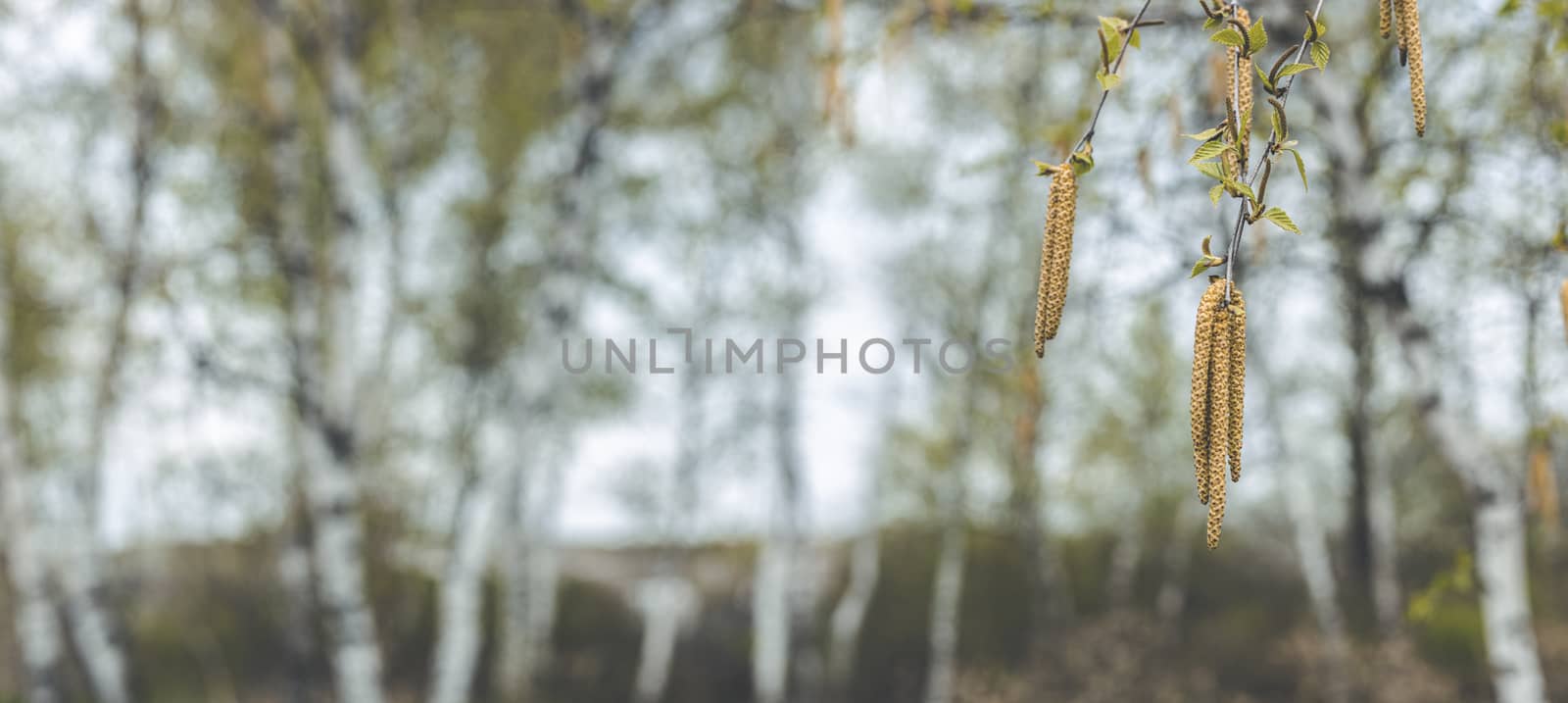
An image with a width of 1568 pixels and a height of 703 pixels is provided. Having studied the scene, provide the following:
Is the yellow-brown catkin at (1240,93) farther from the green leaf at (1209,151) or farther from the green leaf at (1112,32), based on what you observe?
the green leaf at (1112,32)

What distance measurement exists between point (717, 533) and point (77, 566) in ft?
35.1

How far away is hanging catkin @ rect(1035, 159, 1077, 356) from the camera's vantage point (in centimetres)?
146

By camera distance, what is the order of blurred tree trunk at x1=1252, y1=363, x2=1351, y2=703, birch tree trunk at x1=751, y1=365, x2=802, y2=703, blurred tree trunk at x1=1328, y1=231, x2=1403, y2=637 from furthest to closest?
blurred tree trunk at x1=1328, y1=231, x2=1403, y2=637, blurred tree trunk at x1=1252, y1=363, x2=1351, y2=703, birch tree trunk at x1=751, y1=365, x2=802, y2=703

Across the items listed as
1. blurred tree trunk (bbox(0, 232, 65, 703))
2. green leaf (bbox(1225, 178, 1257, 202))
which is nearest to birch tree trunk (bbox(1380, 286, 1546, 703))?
green leaf (bbox(1225, 178, 1257, 202))

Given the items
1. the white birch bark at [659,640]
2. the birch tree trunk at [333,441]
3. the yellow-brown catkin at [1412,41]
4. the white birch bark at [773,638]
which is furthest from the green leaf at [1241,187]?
the white birch bark at [659,640]

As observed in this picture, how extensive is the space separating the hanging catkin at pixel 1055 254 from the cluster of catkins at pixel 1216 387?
0.64ft

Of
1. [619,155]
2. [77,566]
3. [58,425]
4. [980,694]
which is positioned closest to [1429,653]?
[980,694]

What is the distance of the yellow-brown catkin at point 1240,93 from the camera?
1.38 meters

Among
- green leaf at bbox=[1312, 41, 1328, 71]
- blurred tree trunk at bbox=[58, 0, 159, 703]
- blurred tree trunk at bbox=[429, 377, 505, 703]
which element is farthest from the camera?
blurred tree trunk at bbox=[58, 0, 159, 703]

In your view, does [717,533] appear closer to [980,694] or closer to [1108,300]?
[980,694]

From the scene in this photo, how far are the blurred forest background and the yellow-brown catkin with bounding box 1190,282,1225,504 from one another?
81.9 inches

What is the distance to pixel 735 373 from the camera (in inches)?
512

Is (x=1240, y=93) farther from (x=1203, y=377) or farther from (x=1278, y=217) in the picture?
(x=1203, y=377)

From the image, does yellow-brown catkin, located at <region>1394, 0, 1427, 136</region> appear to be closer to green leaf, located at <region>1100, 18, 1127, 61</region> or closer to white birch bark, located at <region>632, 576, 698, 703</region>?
green leaf, located at <region>1100, 18, 1127, 61</region>
